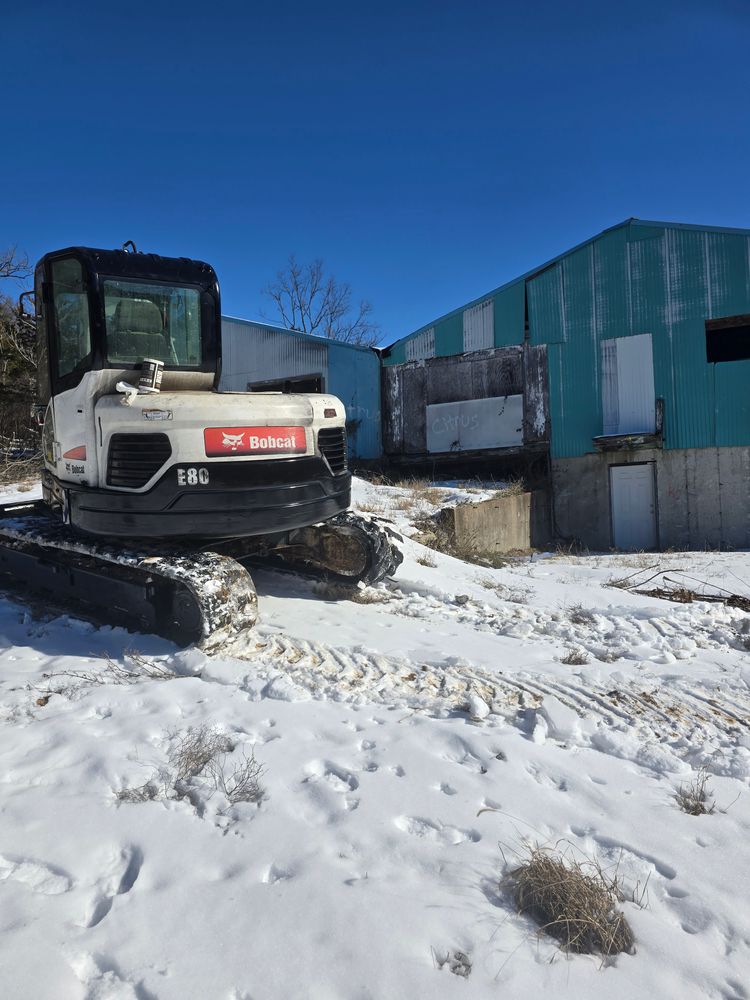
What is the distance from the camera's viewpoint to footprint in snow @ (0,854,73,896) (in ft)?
7.23

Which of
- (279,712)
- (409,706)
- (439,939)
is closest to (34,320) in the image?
(279,712)

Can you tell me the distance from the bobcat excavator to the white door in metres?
14.4

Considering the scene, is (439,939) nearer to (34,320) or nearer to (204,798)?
(204,798)

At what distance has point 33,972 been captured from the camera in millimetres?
1843

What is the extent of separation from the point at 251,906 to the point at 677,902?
1.41m

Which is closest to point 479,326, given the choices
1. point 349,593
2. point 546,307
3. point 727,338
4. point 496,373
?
point 496,373

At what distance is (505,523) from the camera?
15234 millimetres

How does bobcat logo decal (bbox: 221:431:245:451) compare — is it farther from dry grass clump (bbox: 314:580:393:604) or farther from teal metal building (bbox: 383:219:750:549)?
teal metal building (bbox: 383:219:750:549)

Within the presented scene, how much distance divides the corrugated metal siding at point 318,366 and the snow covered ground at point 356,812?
53.9ft

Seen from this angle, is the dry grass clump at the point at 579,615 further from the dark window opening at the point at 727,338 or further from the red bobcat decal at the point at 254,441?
the dark window opening at the point at 727,338

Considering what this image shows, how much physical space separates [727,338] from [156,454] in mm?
19353

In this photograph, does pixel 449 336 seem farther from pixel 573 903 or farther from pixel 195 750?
pixel 573 903

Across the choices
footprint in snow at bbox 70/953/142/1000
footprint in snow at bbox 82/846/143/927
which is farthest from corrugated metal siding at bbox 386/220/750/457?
footprint in snow at bbox 70/953/142/1000

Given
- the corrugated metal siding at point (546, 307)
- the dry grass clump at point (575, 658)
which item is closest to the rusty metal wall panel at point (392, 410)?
the corrugated metal siding at point (546, 307)
